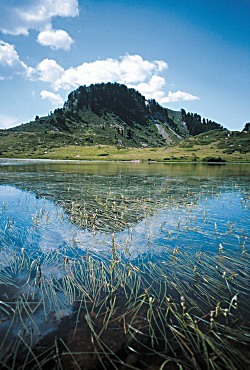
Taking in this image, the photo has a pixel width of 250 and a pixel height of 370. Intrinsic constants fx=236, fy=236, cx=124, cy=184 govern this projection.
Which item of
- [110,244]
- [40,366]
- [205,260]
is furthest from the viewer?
[110,244]

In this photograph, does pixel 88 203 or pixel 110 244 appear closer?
pixel 110 244

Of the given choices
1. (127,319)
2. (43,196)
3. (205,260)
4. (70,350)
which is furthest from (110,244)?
(43,196)

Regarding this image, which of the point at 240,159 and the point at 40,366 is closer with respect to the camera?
the point at 40,366

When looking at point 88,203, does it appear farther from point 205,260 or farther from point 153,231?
point 205,260

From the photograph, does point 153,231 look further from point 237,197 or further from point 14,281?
point 237,197

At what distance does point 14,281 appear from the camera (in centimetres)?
1050

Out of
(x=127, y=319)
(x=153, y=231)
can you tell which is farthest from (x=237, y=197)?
(x=127, y=319)

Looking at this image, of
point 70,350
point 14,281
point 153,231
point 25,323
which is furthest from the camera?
point 153,231

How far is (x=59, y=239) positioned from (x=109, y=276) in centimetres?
627

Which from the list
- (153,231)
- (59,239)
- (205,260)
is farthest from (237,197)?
(59,239)

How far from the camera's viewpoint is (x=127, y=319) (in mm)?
7895

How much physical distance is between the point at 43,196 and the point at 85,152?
563ft

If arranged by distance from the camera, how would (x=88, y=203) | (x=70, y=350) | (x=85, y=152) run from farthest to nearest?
(x=85, y=152), (x=88, y=203), (x=70, y=350)

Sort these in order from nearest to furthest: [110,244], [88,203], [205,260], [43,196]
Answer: [205,260], [110,244], [88,203], [43,196]
